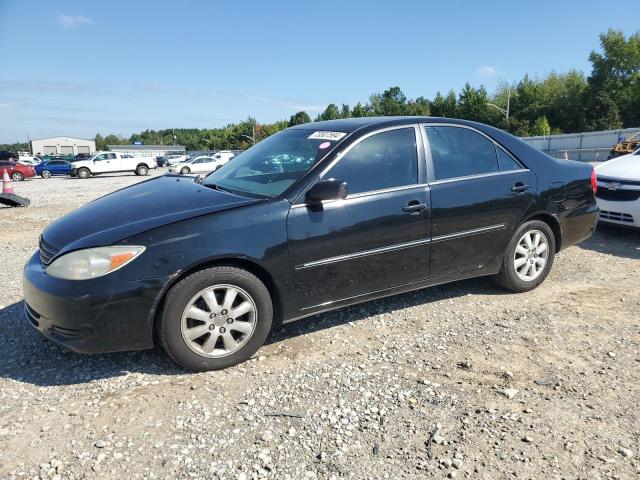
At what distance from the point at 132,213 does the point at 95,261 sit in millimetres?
523

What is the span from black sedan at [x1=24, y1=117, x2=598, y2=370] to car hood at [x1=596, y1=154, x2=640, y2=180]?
2427 millimetres

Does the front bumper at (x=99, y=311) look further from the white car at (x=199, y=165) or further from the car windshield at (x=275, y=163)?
the white car at (x=199, y=165)

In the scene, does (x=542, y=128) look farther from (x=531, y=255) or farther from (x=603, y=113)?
(x=531, y=255)

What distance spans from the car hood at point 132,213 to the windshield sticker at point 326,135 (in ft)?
2.86

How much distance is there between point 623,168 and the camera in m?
6.75

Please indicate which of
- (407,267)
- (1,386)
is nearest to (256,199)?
(407,267)

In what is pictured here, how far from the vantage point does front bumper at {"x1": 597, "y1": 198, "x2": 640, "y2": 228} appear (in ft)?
20.3

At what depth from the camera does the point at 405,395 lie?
2.85m

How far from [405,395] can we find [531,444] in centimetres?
71

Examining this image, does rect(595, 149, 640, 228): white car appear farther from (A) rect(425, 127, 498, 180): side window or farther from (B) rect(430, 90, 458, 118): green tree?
(B) rect(430, 90, 458, 118): green tree

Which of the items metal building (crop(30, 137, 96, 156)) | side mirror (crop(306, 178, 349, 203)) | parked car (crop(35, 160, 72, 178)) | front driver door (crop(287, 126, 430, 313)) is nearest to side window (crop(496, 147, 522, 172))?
front driver door (crop(287, 126, 430, 313))

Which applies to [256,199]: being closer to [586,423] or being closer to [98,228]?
[98,228]

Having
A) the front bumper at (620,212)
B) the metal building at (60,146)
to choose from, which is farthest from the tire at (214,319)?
the metal building at (60,146)

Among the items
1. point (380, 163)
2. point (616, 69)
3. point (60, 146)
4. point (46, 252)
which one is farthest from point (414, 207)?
point (60, 146)
